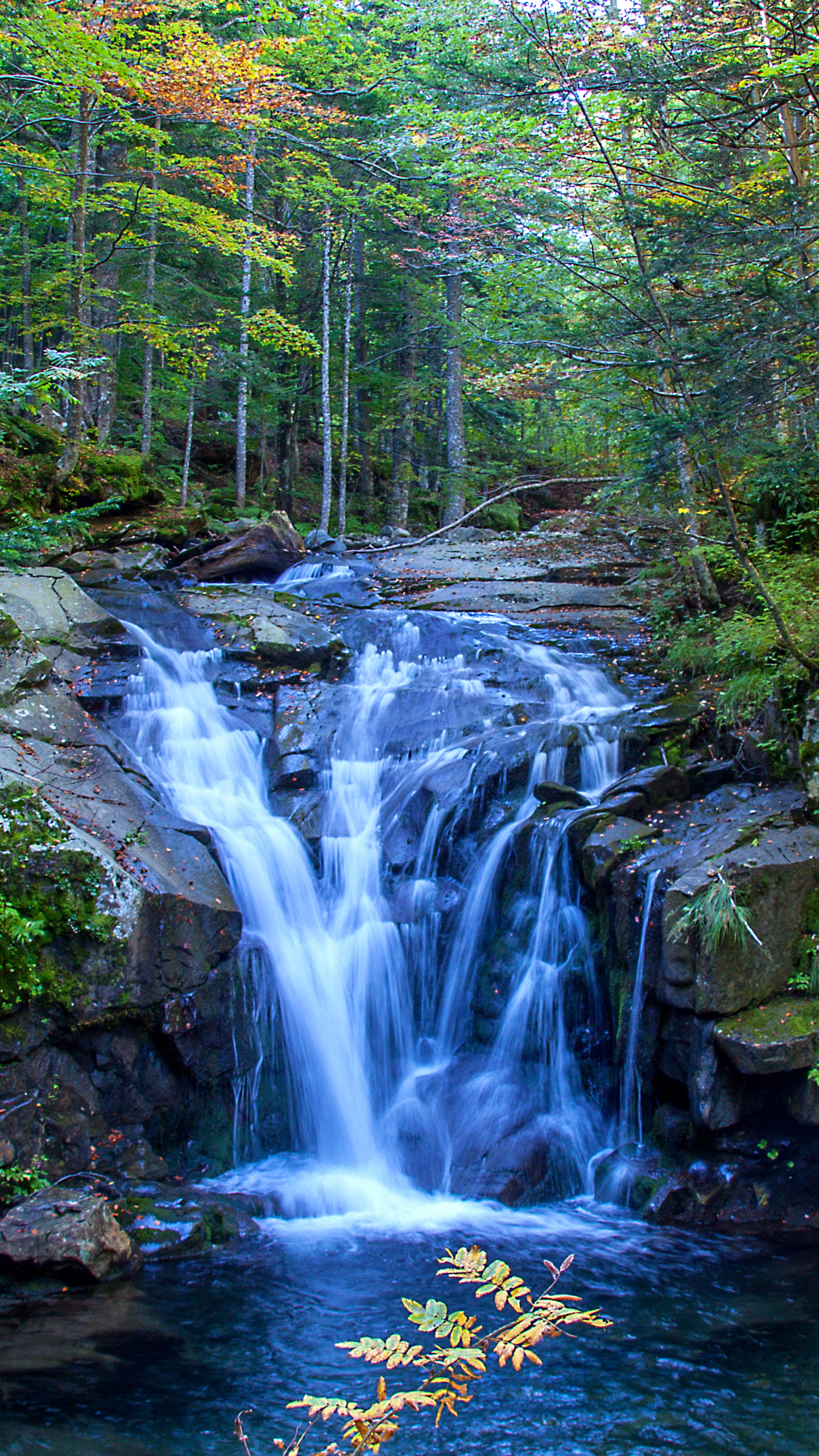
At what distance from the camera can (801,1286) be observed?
529 cm

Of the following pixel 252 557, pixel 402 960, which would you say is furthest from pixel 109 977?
pixel 252 557

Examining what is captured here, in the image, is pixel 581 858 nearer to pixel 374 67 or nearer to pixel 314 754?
pixel 314 754

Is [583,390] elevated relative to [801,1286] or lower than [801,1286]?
elevated

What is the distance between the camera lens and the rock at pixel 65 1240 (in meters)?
5.17

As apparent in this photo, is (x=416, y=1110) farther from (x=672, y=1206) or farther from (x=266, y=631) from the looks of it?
(x=266, y=631)

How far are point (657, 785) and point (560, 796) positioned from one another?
3.02 ft

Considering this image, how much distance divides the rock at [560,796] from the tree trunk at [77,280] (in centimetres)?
848

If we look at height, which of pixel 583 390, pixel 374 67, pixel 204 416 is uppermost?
pixel 374 67

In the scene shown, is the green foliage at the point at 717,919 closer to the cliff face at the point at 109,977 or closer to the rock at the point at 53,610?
the cliff face at the point at 109,977

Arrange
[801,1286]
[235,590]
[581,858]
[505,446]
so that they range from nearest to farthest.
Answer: [801,1286] → [581,858] → [235,590] → [505,446]

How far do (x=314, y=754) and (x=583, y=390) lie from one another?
5.39 m

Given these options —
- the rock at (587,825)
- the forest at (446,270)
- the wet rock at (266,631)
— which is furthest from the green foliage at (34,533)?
the rock at (587,825)

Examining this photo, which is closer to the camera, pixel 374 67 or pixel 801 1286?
pixel 801 1286

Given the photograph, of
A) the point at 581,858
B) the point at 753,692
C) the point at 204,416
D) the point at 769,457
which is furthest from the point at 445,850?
the point at 204,416
